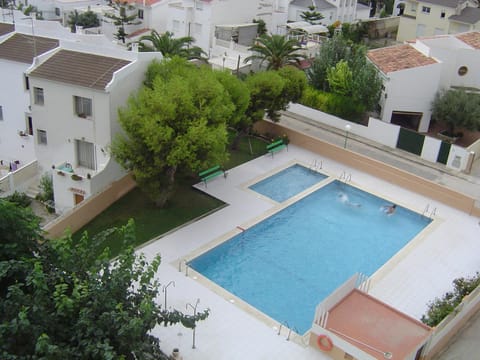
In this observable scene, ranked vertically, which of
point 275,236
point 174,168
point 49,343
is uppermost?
point 49,343

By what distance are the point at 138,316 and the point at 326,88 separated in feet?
108

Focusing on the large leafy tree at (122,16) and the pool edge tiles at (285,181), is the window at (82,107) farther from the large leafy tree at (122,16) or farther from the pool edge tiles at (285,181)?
the large leafy tree at (122,16)

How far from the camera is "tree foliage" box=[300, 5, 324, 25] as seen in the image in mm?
67125

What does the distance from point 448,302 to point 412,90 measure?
73.6 feet

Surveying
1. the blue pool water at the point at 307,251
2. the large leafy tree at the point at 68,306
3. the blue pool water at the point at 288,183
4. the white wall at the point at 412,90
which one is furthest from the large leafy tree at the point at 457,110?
the large leafy tree at the point at 68,306

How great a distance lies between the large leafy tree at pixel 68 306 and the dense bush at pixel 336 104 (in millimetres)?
27944

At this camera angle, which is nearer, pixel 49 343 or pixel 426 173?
pixel 49 343

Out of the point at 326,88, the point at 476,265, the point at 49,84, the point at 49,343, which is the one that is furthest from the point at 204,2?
the point at 49,343

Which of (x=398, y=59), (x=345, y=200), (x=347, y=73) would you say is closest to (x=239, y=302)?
(x=345, y=200)

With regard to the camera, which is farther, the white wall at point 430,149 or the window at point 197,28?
the window at point 197,28

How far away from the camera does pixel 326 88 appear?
1737 inches

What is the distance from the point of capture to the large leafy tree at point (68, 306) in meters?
13.2

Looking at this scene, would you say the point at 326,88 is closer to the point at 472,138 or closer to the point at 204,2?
the point at 472,138

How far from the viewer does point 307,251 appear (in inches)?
1062
